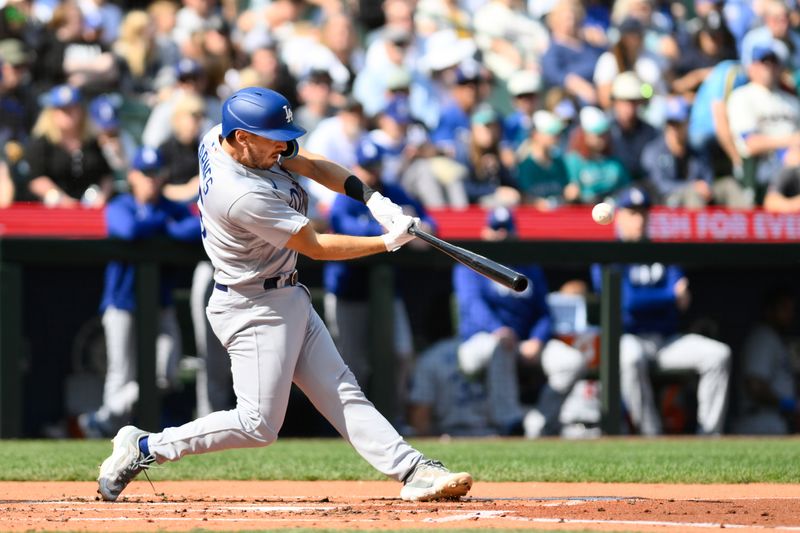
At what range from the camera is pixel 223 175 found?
526cm

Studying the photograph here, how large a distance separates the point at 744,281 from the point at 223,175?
5.53 meters

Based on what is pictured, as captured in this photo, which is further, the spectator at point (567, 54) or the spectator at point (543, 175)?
the spectator at point (567, 54)

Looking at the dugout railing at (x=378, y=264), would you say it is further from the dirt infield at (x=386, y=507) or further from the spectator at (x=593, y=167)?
the dirt infield at (x=386, y=507)

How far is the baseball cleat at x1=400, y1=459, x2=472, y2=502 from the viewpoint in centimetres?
548

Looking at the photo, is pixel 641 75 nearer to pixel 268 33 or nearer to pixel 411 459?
pixel 268 33

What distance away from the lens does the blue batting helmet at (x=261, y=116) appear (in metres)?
5.18

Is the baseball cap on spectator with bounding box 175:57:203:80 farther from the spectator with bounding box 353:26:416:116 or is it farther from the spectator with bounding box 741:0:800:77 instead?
the spectator with bounding box 741:0:800:77

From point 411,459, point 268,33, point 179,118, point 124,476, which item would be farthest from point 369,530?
point 268,33

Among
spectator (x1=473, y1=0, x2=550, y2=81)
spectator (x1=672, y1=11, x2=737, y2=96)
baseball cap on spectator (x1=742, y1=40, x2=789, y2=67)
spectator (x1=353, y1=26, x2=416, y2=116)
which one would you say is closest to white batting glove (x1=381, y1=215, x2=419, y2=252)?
spectator (x1=353, y1=26, x2=416, y2=116)

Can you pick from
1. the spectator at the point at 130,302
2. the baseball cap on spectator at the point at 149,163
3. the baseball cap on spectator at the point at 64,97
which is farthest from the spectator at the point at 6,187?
the baseball cap on spectator at the point at 149,163

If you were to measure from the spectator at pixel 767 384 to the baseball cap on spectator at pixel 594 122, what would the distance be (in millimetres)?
1745

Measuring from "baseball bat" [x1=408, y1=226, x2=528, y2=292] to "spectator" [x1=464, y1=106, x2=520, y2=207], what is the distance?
484 cm

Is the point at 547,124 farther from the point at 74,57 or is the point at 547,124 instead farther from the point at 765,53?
the point at 74,57

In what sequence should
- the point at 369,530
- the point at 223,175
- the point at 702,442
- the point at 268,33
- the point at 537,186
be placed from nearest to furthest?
1. the point at 369,530
2. the point at 223,175
3. the point at 702,442
4. the point at 537,186
5. the point at 268,33
